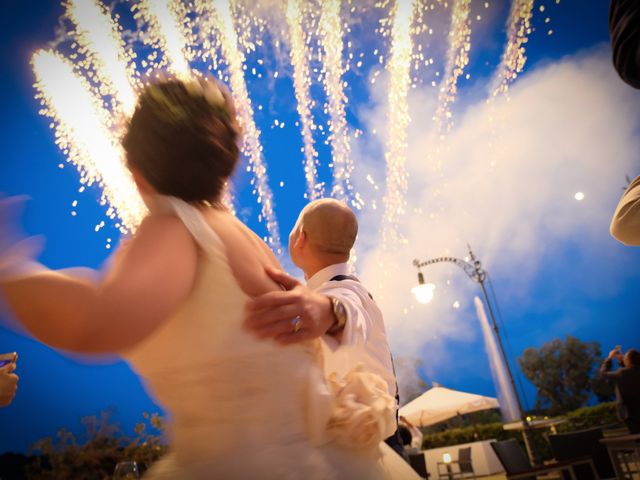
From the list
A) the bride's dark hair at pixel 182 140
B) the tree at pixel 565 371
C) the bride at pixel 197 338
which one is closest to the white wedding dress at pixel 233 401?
the bride at pixel 197 338

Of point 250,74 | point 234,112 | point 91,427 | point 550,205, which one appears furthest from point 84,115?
point 550,205

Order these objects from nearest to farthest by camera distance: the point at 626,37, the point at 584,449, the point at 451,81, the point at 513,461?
the point at 626,37
the point at 513,461
the point at 584,449
the point at 451,81

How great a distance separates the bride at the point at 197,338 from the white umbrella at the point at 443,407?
1870 cm

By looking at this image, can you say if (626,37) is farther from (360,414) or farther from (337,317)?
(360,414)

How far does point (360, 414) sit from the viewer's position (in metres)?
0.98

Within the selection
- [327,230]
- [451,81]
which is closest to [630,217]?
[327,230]

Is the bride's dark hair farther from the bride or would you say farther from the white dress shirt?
the white dress shirt

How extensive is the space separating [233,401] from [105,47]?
11175 mm

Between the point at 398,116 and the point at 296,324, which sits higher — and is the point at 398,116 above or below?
above

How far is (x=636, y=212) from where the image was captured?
1.36 m

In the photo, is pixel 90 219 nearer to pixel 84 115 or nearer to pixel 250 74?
pixel 250 74

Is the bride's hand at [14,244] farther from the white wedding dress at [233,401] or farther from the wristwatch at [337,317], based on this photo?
the wristwatch at [337,317]

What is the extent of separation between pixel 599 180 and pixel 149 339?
48.7 meters

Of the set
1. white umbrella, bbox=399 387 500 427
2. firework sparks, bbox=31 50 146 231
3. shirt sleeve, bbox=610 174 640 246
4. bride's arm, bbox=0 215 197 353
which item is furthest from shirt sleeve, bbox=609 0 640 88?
white umbrella, bbox=399 387 500 427
